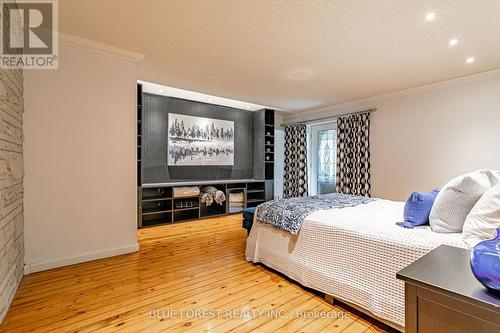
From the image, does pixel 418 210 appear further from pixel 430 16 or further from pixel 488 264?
pixel 430 16

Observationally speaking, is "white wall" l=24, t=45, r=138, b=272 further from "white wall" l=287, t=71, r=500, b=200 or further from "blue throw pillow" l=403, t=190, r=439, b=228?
"white wall" l=287, t=71, r=500, b=200

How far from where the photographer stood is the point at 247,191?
5.60 m

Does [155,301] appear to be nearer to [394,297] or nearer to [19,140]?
[394,297]

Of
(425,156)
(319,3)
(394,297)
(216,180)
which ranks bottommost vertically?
(394,297)

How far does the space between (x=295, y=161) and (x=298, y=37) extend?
3727mm

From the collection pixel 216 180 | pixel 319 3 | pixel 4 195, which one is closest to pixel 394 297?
pixel 319 3

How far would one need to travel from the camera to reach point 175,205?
472 cm

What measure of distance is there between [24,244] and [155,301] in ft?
5.09

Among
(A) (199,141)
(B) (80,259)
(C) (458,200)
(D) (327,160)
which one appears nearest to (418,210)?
(C) (458,200)

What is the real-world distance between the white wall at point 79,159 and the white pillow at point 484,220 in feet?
10.6

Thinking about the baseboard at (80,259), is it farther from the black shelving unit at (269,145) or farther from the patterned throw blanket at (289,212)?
the black shelving unit at (269,145)

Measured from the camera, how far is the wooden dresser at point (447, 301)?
75cm

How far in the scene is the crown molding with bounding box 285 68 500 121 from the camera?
339 cm

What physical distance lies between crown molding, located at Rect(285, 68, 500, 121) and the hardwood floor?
12.0 ft
